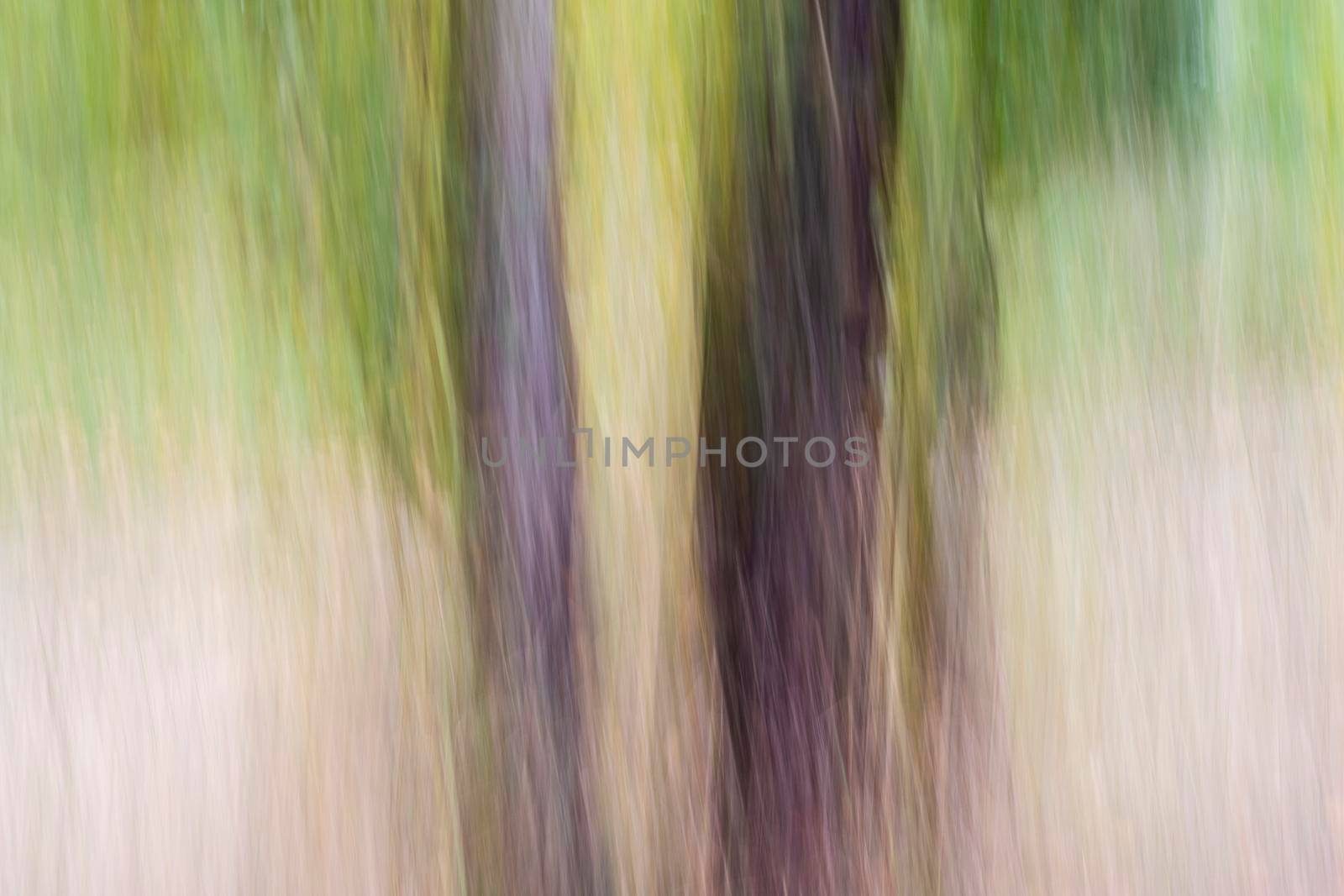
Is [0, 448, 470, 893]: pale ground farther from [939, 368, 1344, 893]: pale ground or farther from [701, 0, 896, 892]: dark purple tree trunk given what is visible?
[939, 368, 1344, 893]: pale ground

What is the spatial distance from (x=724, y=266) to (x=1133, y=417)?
173mm

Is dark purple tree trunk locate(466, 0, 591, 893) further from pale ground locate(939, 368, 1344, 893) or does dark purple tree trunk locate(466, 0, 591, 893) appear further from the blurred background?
pale ground locate(939, 368, 1344, 893)

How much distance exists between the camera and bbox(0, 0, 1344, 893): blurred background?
38cm

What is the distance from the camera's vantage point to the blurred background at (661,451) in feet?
1.24

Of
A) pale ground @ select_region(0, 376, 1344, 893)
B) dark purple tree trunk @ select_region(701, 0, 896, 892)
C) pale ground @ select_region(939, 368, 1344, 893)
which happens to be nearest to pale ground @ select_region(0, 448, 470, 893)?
pale ground @ select_region(0, 376, 1344, 893)

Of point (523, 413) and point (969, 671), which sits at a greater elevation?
point (523, 413)

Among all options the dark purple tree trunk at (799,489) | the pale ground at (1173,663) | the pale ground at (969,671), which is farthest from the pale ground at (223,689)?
the pale ground at (1173,663)

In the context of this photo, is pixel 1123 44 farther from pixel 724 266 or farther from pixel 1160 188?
pixel 724 266

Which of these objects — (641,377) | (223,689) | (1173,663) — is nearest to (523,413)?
(641,377)

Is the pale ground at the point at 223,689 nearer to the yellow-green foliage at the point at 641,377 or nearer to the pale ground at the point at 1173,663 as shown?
the yellow-green foliage at the point at 641,377

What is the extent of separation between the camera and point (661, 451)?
0.38 m
